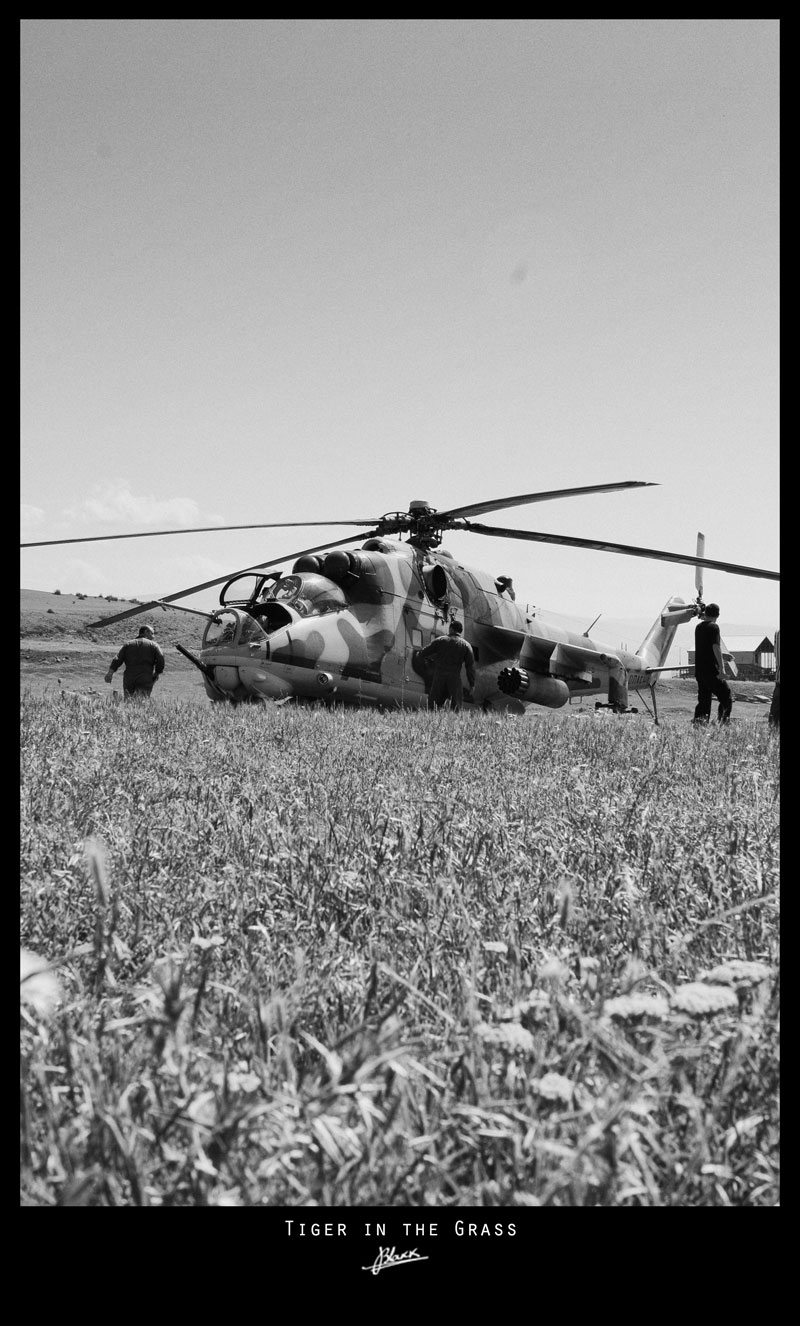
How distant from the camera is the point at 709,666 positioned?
39.8 ft

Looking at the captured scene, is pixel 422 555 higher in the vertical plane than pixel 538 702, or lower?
higher

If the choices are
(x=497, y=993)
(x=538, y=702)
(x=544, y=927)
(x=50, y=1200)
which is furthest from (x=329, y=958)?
(x=538, y=702)

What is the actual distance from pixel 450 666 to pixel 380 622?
186 cm

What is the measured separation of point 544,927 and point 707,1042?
884 millimetres

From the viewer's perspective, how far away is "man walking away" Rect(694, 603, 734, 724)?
12.0m

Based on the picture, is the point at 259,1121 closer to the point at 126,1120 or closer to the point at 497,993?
the point at 126,1120

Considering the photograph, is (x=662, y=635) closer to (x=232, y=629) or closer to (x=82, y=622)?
(x=232, y=629)

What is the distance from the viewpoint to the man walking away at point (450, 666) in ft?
39.9

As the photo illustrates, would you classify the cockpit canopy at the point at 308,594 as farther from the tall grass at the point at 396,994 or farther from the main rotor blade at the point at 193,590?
the tall grass at the point at 396,994

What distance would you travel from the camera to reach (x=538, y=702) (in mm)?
16359

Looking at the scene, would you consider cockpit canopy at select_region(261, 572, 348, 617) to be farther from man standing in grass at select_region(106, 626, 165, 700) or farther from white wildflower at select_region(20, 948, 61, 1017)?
white wildflower at select_region(20, 948, 61, 1017)
